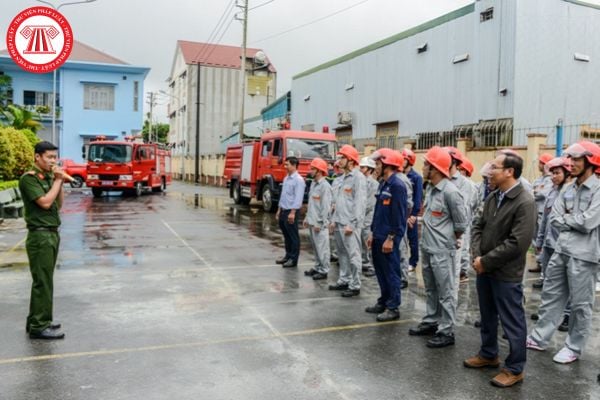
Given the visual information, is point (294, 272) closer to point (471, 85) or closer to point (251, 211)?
point (251, 211)

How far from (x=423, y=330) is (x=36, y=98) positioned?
1416 inches

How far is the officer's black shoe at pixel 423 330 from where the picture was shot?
545 cm

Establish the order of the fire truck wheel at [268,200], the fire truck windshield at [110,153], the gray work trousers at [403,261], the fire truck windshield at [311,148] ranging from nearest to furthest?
the gray work trousers at [403,261]
the fire truck windshield at [311,148]
the fire truck wheel at [268,200]
the fire truck windshield at [110,153]

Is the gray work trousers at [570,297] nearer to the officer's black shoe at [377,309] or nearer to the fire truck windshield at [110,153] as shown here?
the officer's black shoe at [377,309]

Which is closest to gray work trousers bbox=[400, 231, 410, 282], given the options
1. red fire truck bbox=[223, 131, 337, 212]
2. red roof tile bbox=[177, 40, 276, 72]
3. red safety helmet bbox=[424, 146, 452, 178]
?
red safety helmet bbox=[424, 146, 452, 178]

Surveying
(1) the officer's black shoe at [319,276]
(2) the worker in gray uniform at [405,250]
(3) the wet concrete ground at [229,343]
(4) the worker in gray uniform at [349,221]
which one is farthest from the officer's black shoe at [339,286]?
(2) the worker in gray uniform at [405,250]

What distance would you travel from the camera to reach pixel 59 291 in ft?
23.0

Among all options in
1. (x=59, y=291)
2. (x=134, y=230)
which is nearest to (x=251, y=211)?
(x=134, y=230)

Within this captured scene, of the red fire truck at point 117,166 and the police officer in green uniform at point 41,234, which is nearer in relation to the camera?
the police officer in green uniform at point 41,234

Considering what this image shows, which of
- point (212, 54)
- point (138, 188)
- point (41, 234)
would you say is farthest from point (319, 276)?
point (212, 54)

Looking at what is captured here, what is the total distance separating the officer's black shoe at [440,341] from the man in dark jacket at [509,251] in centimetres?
77

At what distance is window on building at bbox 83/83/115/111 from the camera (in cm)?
3609

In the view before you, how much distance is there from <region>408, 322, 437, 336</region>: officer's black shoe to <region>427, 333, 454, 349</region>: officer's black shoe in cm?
22

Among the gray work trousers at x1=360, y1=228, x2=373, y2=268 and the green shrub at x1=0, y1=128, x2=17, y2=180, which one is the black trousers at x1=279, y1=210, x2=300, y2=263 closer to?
the gray work trousers at x1=360, y1=228, x2=373, y2=268
